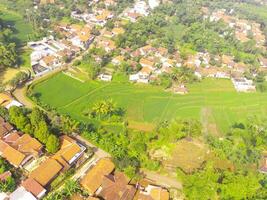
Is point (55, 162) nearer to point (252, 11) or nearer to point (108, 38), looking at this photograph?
point (108, 38)

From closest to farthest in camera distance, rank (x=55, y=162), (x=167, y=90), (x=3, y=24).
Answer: (x=55, y=162) < (x=167, y=90) < (x=3, y=24)

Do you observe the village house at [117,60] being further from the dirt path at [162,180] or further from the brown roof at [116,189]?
the brown roof at [116,189]

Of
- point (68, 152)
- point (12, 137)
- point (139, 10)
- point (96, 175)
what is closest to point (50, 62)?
point (12, 137)

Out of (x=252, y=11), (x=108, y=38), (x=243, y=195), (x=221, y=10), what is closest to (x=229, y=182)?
(x=243, y=195)

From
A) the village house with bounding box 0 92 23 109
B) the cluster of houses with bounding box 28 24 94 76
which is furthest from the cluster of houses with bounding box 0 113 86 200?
the cluster of houses with bounding box 28 24 94 76

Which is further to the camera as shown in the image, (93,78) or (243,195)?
(93,78)

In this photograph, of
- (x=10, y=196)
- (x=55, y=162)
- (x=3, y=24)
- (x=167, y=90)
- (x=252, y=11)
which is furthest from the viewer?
(x=252, y=11)
